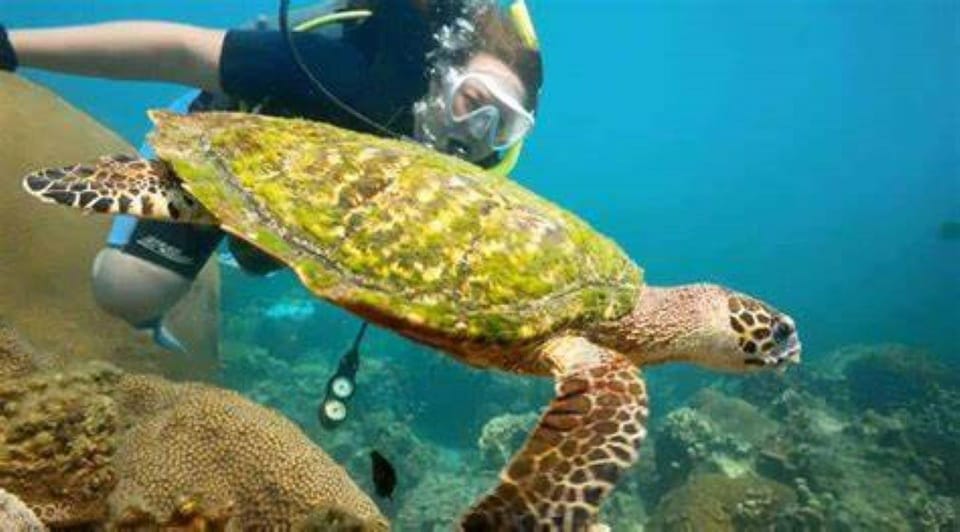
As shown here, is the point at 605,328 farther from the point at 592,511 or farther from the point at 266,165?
the point at 266,165

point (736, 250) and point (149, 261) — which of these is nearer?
point (149, 261)

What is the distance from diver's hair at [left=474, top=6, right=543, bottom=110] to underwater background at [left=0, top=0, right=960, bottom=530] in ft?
18.0

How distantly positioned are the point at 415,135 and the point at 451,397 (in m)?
8.84

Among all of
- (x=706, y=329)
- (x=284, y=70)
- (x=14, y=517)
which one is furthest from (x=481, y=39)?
(x=14, y=517)

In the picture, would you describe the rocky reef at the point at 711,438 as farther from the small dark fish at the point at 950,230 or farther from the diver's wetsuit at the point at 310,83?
the small dark fish at the point at 950,230

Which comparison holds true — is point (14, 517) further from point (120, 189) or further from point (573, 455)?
point (573, 455)

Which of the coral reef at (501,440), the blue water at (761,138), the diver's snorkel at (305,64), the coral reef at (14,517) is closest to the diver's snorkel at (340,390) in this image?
the diver's snorkel at (305,64)

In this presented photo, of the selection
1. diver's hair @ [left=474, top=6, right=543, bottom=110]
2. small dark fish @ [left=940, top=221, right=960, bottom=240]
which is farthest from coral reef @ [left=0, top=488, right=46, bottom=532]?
small dark fish @ [left=940, top=221, right=960, bottom=240]

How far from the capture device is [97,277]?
5973 mm

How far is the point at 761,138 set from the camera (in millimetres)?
162500

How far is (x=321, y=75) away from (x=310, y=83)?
122 millimetres

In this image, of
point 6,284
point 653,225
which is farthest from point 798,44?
point 6,284

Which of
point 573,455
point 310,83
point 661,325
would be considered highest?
point 310,83

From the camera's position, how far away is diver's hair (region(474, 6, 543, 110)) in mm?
6113
